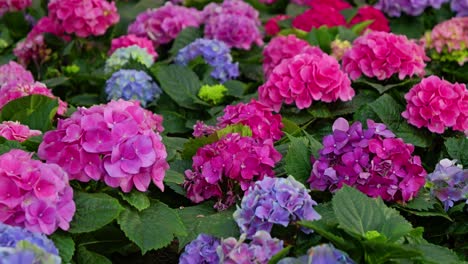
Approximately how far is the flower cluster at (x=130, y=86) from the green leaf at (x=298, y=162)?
1.29 meters

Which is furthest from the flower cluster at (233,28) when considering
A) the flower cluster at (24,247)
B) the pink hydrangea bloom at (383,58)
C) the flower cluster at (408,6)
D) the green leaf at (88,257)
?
the flower cluster at (24,247)

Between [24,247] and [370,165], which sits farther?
[370,165]

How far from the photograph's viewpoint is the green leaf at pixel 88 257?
2.22 meters

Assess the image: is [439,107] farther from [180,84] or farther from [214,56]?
[214,56]

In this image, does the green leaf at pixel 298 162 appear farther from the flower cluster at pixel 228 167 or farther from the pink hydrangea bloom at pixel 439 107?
the pink hydrangea bloom at pixel 439 107

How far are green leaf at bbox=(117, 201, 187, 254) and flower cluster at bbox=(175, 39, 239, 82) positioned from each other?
1795mm

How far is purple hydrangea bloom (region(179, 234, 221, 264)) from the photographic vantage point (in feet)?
6.67

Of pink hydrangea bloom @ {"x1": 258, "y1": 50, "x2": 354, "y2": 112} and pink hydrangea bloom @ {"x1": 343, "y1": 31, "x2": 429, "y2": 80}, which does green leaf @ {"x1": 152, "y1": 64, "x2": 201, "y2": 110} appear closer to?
pink hydrangea bloom @ {"x1": 258, "y1": 50, "x2": 354, "y2": 112}

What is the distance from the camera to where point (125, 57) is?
4051 millimetres

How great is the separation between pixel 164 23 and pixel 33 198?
2630 mm

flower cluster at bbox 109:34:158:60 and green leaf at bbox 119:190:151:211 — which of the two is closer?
green leaf at bbox 119:190:151:211

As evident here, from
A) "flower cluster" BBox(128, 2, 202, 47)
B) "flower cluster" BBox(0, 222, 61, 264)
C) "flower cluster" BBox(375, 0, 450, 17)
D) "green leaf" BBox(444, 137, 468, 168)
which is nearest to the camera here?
"flower cluster" BBox(0, 222, 61, 264)

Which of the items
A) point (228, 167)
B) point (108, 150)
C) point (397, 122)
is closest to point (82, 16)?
point (397, 122)

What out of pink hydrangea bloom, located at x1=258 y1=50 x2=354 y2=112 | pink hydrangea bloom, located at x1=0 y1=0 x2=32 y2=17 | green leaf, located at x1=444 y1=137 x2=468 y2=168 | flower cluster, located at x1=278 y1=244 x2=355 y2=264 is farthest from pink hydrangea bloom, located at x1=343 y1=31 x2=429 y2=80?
pink hydrangea bloom, located at x1=0 y1=0 x2=32 y2=17
